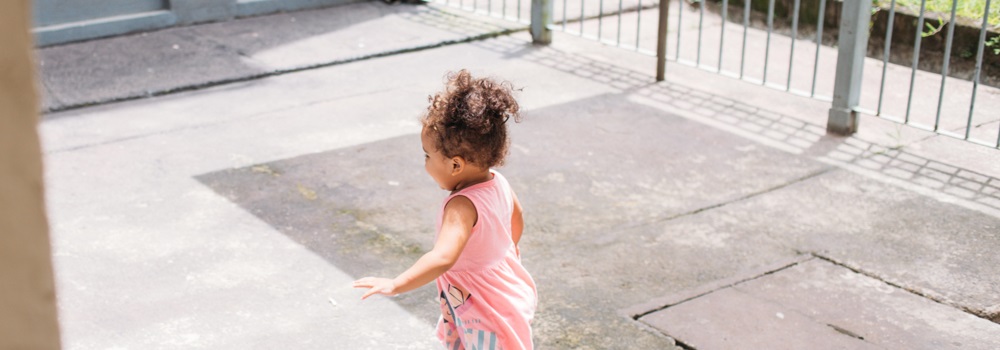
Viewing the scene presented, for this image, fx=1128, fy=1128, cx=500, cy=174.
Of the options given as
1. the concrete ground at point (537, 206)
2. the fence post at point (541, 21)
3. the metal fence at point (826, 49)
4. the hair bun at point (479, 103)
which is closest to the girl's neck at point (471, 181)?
the hair bun at point (479, 103)

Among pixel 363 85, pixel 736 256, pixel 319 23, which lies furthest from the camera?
pixel 319 23

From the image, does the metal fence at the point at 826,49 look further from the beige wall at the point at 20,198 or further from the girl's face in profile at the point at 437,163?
the beige wall at the point at 20,198

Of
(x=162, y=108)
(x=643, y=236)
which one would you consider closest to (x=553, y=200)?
(x=643, y=236)

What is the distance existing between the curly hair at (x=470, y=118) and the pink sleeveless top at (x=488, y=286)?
14 cm

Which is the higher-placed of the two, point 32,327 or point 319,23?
point 32,327

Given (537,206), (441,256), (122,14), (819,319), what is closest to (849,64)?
(537,206)

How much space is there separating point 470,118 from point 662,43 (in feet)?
16.4

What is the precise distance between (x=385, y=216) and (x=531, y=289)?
7.71 ft

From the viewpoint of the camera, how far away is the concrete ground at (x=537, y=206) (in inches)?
174

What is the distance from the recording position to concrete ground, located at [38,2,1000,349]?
4414 mm

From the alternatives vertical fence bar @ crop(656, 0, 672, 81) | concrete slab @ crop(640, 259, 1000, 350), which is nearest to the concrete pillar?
vertical fence bar @ crop(656, 0, 672, 81)

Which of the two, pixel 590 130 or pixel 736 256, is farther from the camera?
pixel 590 130

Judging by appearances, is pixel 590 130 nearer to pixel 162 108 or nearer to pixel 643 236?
pixel 643 236

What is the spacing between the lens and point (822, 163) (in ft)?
20.4
